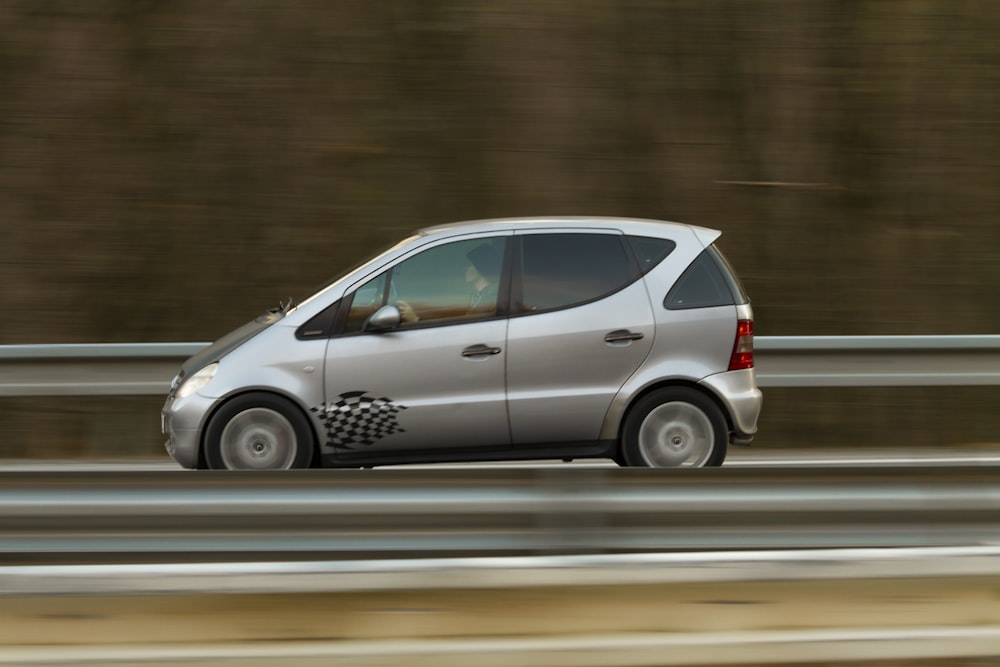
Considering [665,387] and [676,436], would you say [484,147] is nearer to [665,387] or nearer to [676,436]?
[665,387]

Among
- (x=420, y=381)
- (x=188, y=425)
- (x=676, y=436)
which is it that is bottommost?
(x=676, y=436)

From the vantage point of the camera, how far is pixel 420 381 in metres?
7.16

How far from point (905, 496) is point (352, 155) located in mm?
8970

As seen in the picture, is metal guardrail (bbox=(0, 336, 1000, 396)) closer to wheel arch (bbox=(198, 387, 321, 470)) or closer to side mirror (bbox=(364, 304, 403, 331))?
wheel arch (bbox=(198, 387, 321, 470))

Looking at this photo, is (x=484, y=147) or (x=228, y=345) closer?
(x=228, y=345)

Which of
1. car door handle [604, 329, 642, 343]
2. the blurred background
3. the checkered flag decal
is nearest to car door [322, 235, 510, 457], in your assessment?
the checkered flag decal

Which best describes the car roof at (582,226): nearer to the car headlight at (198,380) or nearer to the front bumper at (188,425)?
the car headlight at (198,380)

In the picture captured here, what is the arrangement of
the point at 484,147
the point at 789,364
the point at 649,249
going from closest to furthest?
1. the point at 649,249
2. the point at 789,364
3. the point at 484,147

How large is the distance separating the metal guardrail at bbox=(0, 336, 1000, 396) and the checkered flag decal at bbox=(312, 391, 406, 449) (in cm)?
313

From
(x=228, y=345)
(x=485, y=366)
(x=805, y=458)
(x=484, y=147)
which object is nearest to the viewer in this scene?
(x=485, y=366)

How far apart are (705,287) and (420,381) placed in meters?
1.82

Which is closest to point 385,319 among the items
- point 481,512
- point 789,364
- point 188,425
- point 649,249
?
point 188,425

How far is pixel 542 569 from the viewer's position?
4238mm

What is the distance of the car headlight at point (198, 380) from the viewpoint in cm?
728
